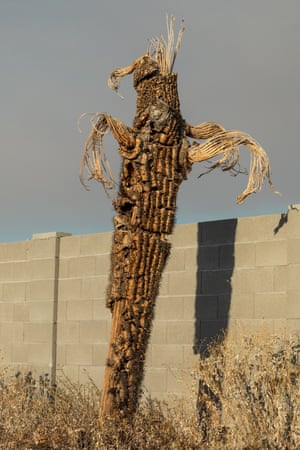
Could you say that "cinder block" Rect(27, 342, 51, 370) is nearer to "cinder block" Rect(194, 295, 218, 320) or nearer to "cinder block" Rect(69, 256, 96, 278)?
"cinder block" Rect(69, 256, 96, 278)

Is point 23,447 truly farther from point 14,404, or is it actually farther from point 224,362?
point 224,362

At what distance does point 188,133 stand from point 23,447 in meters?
4.64

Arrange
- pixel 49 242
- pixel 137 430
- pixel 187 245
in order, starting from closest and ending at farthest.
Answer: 1. pixel 137 430
2. pixel 187 245
3. pixel 49 242

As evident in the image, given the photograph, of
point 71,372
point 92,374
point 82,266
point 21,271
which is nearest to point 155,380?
point 92,374

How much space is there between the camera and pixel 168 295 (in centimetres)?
1584

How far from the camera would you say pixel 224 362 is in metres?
13.2

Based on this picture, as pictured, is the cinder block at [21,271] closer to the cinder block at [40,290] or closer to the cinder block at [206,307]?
the cinder block at [40,290]

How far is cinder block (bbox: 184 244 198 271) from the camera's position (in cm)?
1551

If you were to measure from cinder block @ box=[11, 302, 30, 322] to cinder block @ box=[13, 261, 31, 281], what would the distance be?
48 centimetres

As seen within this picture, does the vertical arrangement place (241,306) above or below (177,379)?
above

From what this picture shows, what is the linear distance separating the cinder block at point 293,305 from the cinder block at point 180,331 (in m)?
1.93

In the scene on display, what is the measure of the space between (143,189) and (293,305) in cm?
277

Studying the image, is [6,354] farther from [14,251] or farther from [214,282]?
[214,282]

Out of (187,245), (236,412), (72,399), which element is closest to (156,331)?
(187,245)
